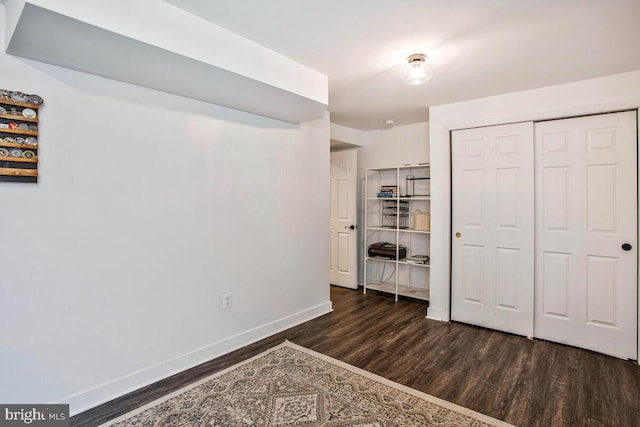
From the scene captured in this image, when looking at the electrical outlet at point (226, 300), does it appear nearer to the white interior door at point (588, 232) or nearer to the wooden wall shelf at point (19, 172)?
the wooden wall shelf at point (19, 172)

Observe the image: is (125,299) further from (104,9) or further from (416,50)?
(416,50)

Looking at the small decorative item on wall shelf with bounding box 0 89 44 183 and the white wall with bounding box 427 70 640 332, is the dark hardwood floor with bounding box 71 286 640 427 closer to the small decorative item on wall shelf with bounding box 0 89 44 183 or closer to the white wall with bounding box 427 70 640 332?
the white wall with bounding box 427 70 640 332

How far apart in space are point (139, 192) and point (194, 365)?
139cm

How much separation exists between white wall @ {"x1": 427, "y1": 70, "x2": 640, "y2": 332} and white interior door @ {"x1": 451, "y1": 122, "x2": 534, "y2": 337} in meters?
0.09

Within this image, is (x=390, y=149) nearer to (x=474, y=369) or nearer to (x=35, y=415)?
(x=474, y=369)

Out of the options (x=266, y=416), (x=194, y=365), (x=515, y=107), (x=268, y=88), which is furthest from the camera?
(x=515, y=107)

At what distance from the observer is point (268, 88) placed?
7.63 ft

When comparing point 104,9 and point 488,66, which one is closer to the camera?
point 104,9

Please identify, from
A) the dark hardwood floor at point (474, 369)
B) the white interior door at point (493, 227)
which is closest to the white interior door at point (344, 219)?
the dark hardwood floor at point (474, 369)

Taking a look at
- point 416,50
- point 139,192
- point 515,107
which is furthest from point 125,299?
point 515,107

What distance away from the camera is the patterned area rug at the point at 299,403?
187 cm

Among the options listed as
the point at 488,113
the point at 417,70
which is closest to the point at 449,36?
the point at 417,70

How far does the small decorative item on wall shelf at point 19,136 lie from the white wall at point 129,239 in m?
0.05

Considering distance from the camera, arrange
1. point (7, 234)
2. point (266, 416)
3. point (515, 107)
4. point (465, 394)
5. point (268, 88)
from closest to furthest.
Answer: point (7, 234) < point (266, 416) < point (465, 394) < point (268, 88) < point (515, 107)
